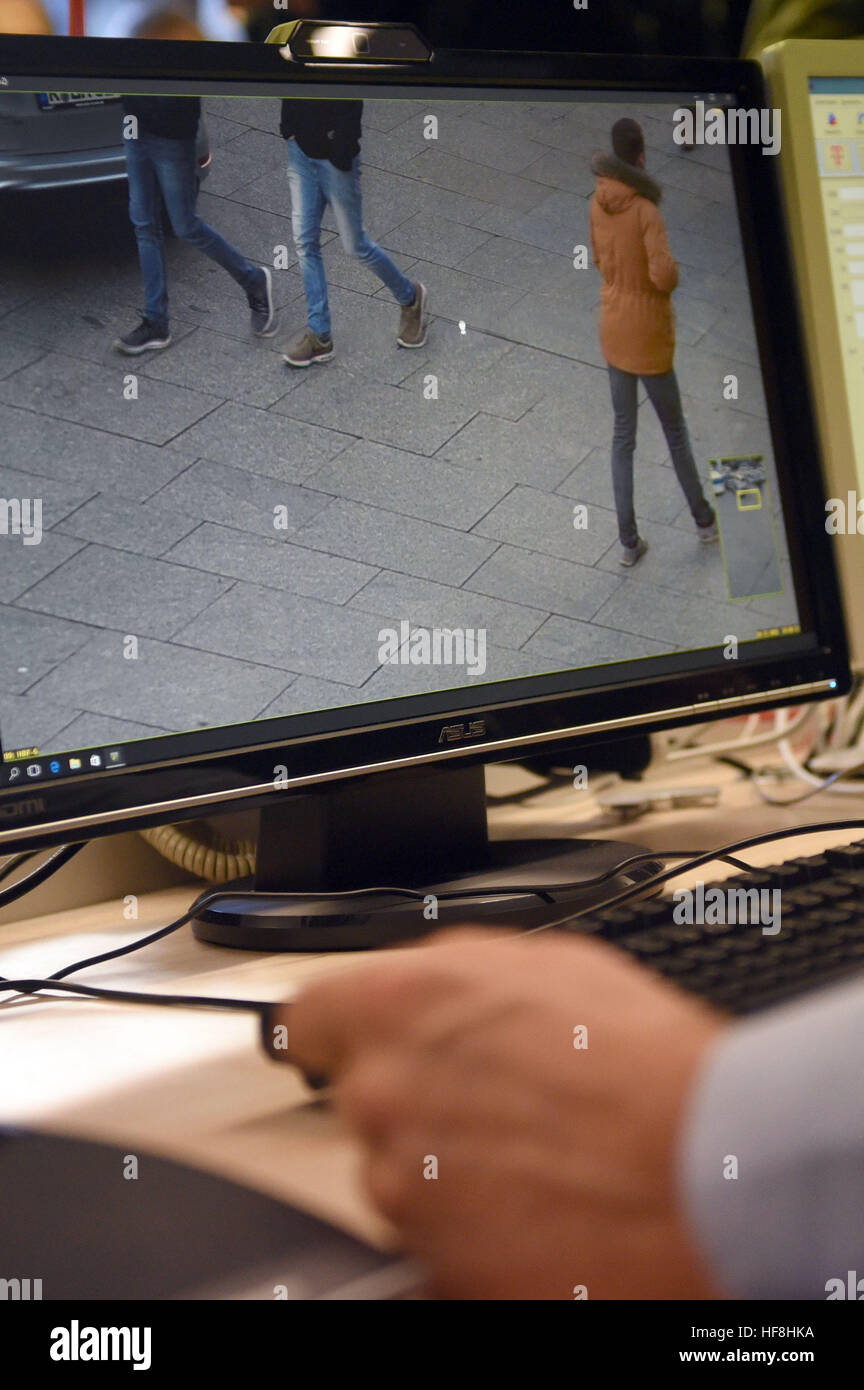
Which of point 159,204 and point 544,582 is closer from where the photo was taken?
point 159,204

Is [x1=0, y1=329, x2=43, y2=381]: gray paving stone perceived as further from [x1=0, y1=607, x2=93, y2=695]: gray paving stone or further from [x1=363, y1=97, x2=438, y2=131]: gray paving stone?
[x1=363, y1=97, x2=438, y2=131]: gray paving stone

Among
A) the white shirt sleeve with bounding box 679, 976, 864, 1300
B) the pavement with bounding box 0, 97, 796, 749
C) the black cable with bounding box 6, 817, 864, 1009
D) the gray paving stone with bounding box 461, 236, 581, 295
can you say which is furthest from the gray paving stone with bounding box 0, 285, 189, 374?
the white shirt sleeve with bounding box 679, 976, 864, 1300

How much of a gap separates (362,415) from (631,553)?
20cm

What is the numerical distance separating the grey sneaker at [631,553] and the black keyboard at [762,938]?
0.23 meters

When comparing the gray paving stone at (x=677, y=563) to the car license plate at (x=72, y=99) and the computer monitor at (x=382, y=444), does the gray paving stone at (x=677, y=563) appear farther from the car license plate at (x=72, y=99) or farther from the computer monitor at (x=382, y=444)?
the car license plate at (x=72, y=99)

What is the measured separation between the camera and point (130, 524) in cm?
61

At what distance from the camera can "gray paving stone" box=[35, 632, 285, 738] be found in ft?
1.97

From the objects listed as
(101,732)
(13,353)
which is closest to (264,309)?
(13,353)

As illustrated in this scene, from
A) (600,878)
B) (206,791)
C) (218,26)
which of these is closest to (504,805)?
(600,878)

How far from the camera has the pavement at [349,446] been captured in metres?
0.60

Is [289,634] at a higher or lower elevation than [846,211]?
lower

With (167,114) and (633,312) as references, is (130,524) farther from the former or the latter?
(633,312)
